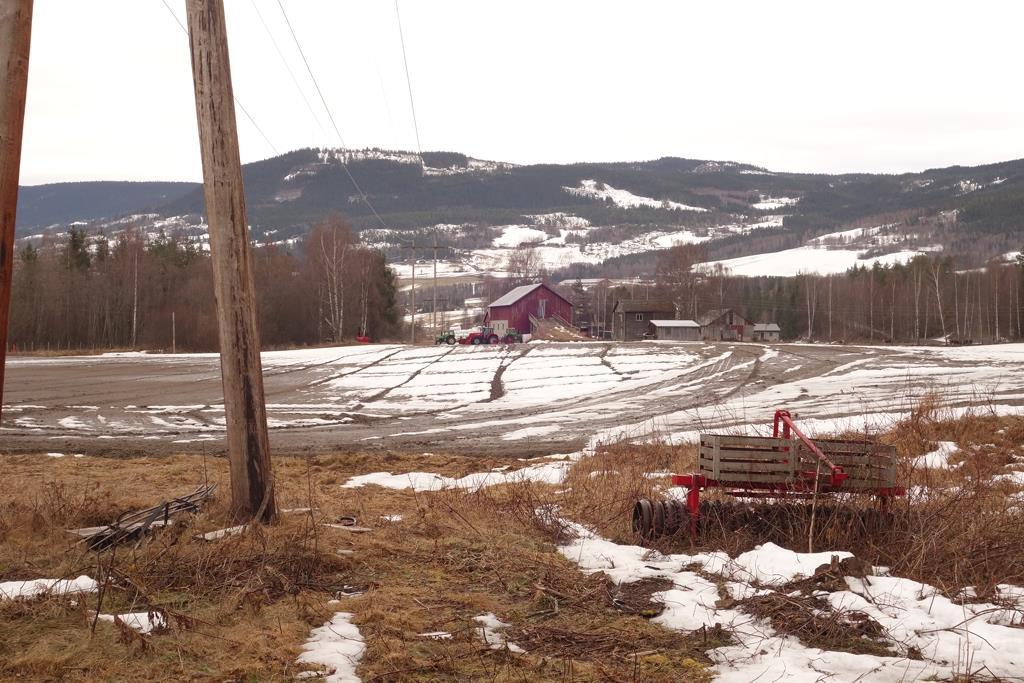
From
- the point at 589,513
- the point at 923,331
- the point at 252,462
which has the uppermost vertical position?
the point at 252,462

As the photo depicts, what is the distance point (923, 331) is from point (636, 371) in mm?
81057

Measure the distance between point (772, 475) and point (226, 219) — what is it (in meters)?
5.74

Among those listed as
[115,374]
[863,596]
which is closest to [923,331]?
[115,374]

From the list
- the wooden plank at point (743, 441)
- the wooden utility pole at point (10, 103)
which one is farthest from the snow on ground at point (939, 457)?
the wooden utility pole at point (10, 103)

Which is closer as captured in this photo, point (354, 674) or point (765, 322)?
point (354, 674)

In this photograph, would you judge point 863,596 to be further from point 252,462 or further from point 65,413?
point 65,413

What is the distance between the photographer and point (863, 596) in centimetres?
665

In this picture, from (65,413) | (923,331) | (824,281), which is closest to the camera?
(65,413)

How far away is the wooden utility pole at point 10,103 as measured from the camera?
6684mm

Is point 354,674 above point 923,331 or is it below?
above

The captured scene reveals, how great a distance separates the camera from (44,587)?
631 centimetres

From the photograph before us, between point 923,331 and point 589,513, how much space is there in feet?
355

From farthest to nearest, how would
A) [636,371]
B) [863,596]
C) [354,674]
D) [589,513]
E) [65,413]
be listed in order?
1. [636,371]
2. [65,413]
3. [589,513]
4. [863,596]
5. [354,674]

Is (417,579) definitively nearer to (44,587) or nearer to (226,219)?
(44,587)
